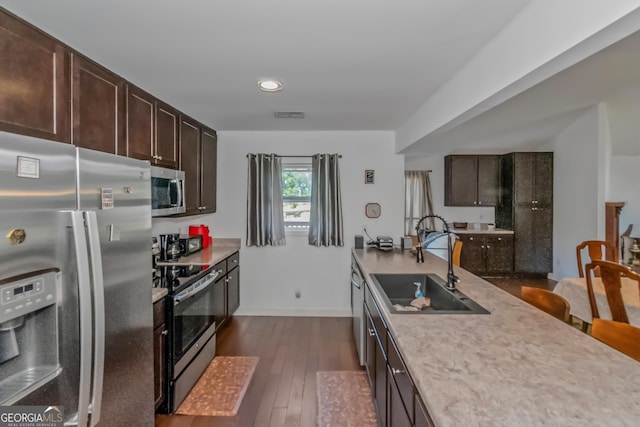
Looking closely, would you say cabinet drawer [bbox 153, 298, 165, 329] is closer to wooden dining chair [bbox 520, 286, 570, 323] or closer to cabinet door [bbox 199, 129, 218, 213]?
cabinet door [bbox 199, 129, 218, 213]

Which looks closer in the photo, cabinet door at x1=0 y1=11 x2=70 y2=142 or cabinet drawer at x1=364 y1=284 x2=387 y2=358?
cabinet door at x1=0 y1=11 x2=70 y2=142

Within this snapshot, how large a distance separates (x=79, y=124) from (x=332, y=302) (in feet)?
10.5

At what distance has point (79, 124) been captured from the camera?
1.68m

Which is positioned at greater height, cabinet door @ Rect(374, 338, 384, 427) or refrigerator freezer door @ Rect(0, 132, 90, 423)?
refrigerator freezer door @ Rect(0, 132, 90, 423)

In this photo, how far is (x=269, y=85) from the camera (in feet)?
7.52

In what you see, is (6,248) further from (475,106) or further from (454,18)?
(475,106)

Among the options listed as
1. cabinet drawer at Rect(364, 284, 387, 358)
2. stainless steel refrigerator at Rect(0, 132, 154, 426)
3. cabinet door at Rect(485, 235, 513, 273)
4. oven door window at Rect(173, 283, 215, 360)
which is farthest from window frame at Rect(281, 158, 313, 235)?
cabinet door at Rect(485, 235, 513, 273)

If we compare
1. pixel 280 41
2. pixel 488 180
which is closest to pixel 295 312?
pixel 280 41

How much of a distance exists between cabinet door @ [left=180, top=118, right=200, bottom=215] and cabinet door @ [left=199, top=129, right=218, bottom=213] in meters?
0.12

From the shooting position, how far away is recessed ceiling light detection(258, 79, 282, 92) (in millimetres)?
2222

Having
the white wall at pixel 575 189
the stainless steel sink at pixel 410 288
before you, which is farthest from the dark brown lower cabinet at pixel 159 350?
the white wall at pixel 575 189

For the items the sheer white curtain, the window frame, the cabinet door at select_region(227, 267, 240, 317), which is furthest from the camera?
the sheer white curtain

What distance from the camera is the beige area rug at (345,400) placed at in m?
2.07

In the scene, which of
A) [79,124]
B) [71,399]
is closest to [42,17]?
[79,124]
